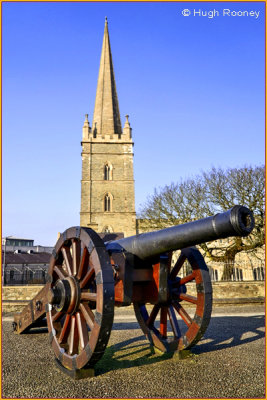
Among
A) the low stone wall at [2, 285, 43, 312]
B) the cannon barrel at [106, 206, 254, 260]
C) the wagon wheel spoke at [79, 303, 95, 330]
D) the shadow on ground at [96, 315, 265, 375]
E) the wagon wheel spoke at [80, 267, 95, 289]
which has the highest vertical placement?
the cannon barrel at [106, 206, 254, 260]

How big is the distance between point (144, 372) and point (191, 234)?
6.30ft

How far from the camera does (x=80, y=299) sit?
3951 mm

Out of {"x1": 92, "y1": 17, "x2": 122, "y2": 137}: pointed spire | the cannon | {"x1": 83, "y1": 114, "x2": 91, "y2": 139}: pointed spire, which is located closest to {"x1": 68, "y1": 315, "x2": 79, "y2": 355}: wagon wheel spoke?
the cannon

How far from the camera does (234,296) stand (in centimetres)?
1262

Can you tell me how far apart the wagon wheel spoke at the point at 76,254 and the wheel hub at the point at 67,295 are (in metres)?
0.15

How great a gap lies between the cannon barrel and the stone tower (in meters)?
30.4

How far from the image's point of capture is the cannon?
338 cm

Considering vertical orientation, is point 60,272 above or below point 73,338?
above

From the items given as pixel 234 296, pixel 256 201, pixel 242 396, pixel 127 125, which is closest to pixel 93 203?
pixel 127 125

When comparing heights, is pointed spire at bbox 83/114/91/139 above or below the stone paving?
above

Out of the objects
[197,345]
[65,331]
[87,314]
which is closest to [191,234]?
[87,314]

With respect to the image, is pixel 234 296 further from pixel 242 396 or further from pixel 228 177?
pixel 228 177

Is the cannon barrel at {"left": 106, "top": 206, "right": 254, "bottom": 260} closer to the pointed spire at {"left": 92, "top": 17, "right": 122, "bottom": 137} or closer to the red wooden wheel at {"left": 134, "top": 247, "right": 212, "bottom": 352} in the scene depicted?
the red wooden wheel at {"left": 134, "top": 247, "right": 212, "bottom": 352}

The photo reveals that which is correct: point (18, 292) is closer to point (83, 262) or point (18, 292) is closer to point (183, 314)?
point (183, 314)
